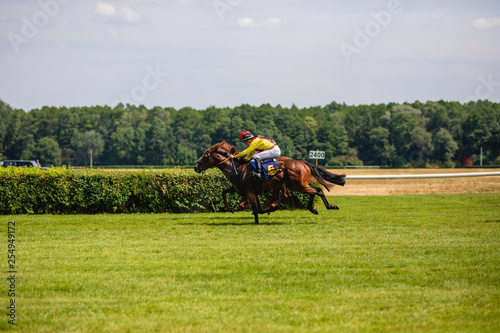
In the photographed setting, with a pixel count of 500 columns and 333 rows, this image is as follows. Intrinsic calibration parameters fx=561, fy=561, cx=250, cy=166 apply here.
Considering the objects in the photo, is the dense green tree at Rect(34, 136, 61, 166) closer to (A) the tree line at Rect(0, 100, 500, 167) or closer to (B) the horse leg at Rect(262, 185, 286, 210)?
(A) the tree line at Rect(0, 100, 500, 167)

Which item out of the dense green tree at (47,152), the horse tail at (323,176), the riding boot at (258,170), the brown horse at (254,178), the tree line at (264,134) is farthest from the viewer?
the dense green tree at (47,152)

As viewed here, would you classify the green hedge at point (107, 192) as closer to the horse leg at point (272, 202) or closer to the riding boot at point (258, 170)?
the horse leg at point (272, 202)

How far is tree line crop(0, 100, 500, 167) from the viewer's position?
79375mm

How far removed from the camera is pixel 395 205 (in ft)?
58.8

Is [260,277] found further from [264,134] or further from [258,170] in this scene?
[264,134]

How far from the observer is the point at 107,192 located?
16.2 meters

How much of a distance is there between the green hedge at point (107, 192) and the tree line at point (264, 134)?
204 ft

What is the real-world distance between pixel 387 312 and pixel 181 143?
89231mm

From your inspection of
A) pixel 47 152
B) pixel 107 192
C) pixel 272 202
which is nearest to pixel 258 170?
pixel 272 202

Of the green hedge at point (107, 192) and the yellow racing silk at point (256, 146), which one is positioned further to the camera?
the green hedge at point (107, 192)

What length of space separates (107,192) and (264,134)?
7936cm

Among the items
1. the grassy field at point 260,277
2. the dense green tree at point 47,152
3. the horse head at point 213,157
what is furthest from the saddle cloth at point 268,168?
the dense green tree at point 47,152

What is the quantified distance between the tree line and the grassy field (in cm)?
6638

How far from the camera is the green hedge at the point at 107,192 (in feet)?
53.1
